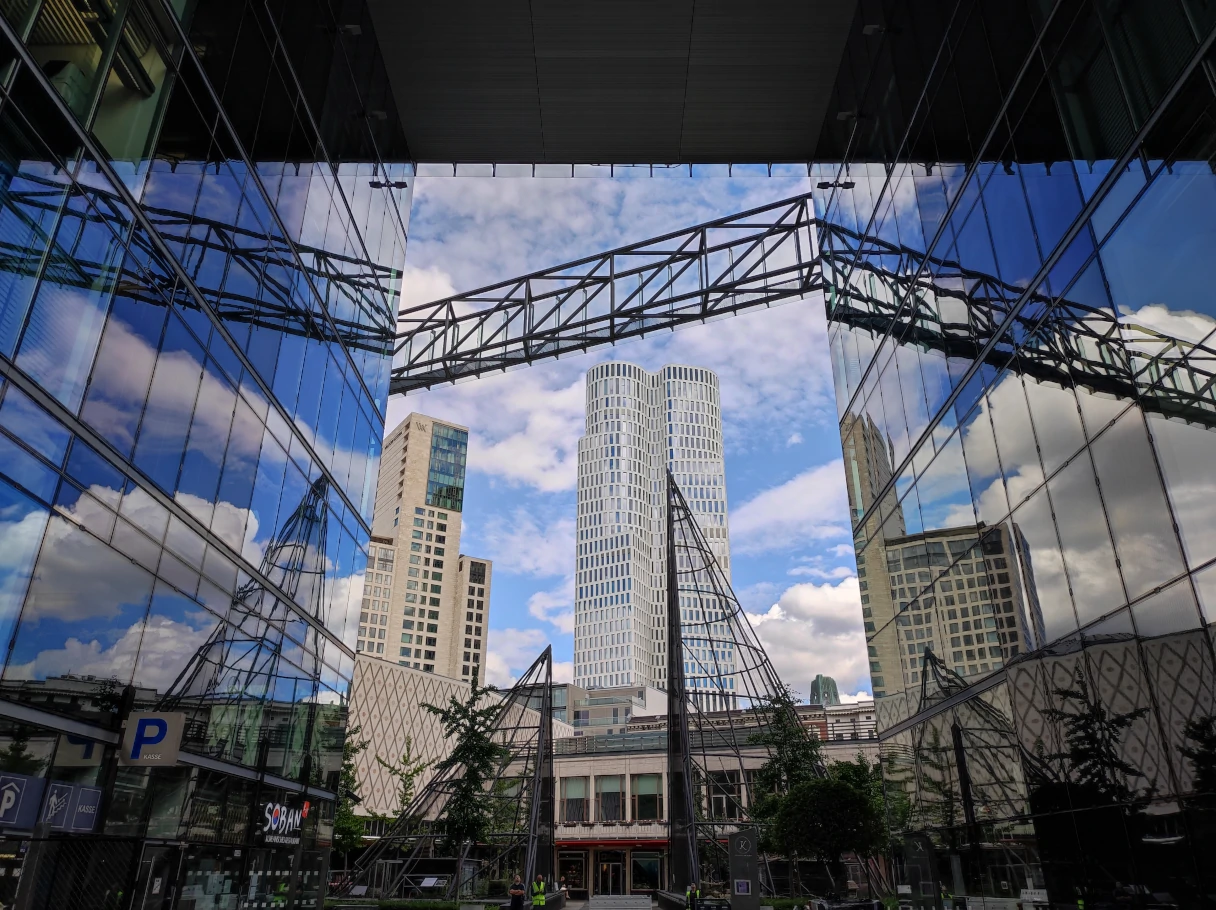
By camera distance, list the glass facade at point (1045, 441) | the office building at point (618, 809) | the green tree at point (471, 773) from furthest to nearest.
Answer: the office building at point (618, 809)
the green tree at point (471, 773)
the glass facade at point (1045, 441)

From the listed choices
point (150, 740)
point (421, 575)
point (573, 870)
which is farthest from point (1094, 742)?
point (421, 575)

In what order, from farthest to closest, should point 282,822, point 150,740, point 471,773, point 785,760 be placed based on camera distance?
point 785,760 < point 471,773 < point 282,822 < point 150,740

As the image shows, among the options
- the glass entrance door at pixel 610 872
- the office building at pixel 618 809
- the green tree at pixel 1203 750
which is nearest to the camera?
the green tree at pixel 1203 750

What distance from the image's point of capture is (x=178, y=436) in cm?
1549

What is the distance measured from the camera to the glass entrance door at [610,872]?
85312 millimetres

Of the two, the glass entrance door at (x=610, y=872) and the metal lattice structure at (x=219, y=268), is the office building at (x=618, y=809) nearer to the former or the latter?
the glass entrance door at (x=610, y=872)

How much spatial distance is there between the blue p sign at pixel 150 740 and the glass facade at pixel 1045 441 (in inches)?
552

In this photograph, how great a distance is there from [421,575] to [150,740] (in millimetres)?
165815

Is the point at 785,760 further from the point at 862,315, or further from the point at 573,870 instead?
the point at 573,870

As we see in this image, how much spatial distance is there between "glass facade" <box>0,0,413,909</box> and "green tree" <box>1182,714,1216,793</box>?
13677 millimetres

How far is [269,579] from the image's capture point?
19.9m

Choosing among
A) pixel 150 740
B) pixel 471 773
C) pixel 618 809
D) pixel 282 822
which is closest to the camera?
pixel 150 740

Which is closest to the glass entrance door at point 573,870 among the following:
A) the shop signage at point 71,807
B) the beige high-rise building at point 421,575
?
the beige high-rise building at point 421,575

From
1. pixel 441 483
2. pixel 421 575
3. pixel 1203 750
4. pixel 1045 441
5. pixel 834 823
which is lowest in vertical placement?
pixel 834 823
